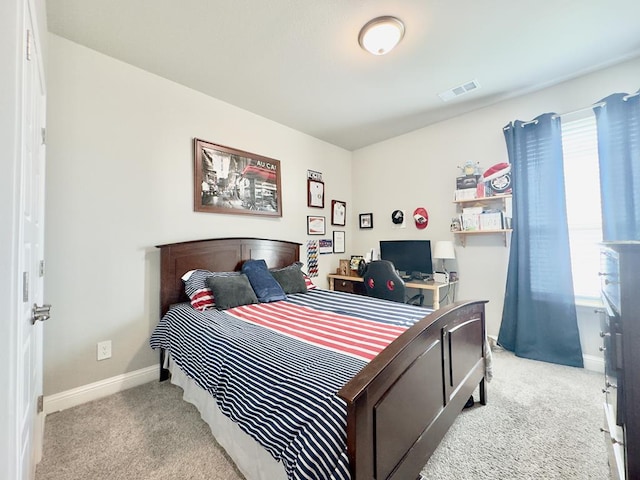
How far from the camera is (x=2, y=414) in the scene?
693 mm

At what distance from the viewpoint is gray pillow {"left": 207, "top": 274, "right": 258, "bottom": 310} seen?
7.48 ft

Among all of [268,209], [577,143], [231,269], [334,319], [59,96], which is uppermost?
[59,96]

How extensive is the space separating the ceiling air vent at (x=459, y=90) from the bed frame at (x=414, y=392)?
7.06ft

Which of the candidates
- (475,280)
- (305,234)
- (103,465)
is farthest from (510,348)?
(103,465)

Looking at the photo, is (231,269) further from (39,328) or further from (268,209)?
(39,328)

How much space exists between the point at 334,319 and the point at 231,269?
1.39 m

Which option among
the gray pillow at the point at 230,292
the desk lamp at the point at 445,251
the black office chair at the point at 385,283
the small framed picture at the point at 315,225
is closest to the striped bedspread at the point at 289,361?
the gray pillow at the point at 230,292

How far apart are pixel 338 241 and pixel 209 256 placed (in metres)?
2.11

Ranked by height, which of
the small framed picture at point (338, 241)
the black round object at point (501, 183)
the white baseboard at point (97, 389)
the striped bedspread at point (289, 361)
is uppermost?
the black round object at point (501, 183)

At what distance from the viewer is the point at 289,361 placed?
4.16 ft

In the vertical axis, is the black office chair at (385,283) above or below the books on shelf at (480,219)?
below

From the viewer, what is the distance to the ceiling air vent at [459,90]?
8.76ft

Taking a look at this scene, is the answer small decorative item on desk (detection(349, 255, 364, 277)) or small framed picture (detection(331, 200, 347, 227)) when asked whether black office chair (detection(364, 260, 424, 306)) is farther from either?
small framed picture (detection(331, 200, 347, 227))

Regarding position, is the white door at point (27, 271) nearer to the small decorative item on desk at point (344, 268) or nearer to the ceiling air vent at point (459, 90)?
the ceiling air vent at point (459, 90)
